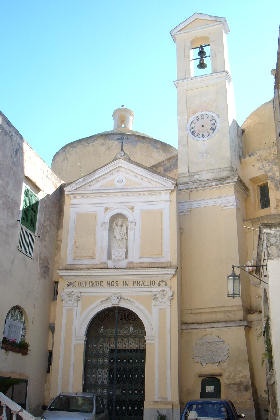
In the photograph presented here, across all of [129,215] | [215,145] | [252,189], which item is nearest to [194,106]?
[215,145]

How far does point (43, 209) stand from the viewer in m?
19.7

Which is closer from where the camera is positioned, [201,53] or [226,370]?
[226,370]

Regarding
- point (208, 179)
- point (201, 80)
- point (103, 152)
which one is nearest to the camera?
point (208, 179)

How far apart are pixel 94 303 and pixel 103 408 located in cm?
435

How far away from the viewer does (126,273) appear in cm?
1845

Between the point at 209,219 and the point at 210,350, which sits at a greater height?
the point at 209,219

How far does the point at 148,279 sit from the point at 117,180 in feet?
14.5

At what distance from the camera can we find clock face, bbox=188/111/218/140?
22.3 m

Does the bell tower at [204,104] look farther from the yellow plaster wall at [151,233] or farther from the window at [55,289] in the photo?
the window at [55,289]

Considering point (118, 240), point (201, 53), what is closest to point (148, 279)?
point (118, 240)

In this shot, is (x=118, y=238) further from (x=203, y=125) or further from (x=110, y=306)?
(x=203, y=125)

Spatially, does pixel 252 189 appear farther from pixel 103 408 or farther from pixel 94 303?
pixel 103 408

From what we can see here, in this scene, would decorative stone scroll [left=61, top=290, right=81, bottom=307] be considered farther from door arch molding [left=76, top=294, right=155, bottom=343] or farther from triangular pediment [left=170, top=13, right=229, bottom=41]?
triangular pediment [left=170, top=13, right=229, bottom=41]

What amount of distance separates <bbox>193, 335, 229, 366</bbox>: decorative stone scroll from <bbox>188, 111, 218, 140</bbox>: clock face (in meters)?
8.75
